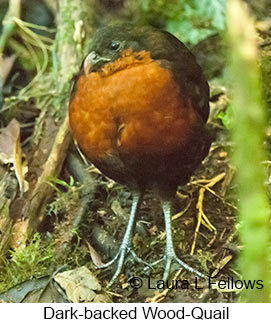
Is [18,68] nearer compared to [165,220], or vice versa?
[165,220]

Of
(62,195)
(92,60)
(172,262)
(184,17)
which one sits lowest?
(172,262)

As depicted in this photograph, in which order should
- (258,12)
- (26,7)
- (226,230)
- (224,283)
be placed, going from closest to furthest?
(224,283), (226,230), (258,12), (26,7)

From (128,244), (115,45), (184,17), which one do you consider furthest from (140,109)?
→ (184,17)

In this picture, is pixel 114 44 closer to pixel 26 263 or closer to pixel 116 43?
pixel 116 43

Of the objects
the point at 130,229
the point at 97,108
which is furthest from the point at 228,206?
the point at 97,108

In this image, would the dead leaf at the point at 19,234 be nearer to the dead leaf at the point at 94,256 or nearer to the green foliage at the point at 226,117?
the dead leaf at the point at 94,256

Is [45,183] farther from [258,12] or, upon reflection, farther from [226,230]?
[258,12]
